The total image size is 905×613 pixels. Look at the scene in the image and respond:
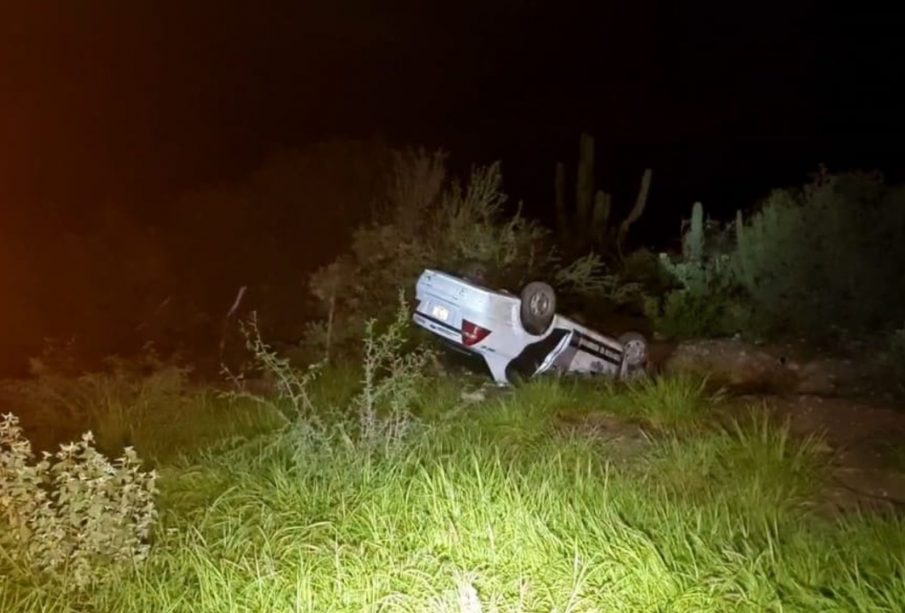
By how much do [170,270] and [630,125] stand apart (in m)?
14.0

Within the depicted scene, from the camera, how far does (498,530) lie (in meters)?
5.89

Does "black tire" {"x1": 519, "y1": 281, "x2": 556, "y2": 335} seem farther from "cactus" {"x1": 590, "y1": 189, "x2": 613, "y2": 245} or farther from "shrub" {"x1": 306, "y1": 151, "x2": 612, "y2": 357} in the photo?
"cactus" {"x1": 590, "y1": 189, "x2": 613, "y2": 245}

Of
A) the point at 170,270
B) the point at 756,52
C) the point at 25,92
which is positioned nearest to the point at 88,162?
the point at 25,92

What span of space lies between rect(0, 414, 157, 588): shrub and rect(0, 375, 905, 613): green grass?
116 mm

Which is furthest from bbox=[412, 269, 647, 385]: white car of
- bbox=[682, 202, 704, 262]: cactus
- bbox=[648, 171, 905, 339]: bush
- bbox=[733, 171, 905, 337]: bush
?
bbox=[682, 202, 704, 262]: cactus

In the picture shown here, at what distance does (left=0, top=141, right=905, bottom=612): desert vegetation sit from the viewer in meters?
5.40

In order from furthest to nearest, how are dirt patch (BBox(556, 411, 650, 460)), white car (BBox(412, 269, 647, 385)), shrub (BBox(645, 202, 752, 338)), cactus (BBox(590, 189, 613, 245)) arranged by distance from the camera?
cactus (BBox(590, 189, 613, 245))
shrub (BBox(645, 202, 752, 338))
white car (BBox(412, 269, 647, 385))
dirt patch (BBox(556, 411, 650, 460))

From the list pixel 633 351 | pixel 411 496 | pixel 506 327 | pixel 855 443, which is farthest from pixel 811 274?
pixel 411 496

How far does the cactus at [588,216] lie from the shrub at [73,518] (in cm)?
1000

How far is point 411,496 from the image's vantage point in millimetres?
6242

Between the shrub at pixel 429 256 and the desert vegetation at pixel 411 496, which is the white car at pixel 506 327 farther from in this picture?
the shrub at pixel 429 256

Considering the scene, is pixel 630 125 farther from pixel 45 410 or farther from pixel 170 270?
pixel 45 410

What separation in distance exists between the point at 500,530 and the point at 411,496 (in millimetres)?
558

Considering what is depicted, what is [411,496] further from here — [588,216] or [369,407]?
[588,216]
